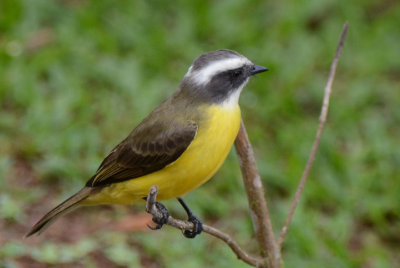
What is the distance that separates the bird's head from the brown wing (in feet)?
0.81

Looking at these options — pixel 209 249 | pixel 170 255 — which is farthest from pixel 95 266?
pixel 209 249

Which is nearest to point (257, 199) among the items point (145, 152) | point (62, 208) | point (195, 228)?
point (195, 228)

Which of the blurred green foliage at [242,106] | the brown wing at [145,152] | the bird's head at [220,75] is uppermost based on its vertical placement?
the bird's head at [220,75]

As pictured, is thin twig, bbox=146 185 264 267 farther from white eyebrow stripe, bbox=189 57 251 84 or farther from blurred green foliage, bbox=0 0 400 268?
blurred green foliage, bbox=0 0 400 268

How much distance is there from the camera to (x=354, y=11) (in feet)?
28.6

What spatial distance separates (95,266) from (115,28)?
3.68 meters

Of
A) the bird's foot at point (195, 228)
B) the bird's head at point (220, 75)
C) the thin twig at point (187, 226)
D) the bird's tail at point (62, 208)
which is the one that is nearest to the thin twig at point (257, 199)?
the thin twig at point (187, 226)

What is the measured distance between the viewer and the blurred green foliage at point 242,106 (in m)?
5.55

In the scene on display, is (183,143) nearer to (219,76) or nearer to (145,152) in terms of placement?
(145,152)

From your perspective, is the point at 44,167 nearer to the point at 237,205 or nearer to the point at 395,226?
the point at 237,205

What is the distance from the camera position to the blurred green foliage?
5555 mm

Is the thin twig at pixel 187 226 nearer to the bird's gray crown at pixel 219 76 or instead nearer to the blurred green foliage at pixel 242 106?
the bird's gray crown at pixel 219 76

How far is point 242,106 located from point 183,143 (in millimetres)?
3371

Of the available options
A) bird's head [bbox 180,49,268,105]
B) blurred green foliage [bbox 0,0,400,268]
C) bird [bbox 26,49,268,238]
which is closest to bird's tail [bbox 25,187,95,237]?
bird [bbox 26,49,268,238]
